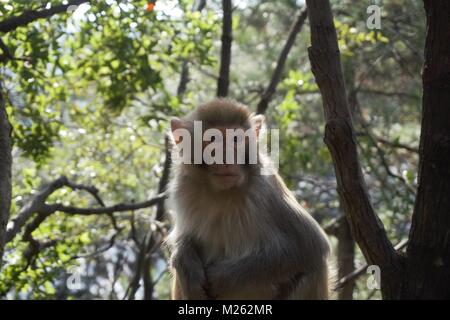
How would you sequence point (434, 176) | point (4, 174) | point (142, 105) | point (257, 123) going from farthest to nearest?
1. point (142, 105)
2. point (257, 123)
3. point (4, 174)
4. point (434, 176)

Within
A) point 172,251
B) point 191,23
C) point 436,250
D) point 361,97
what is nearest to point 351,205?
point 436,250

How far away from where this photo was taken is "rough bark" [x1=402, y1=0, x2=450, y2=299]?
3.25 m

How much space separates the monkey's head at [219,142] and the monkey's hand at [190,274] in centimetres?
47

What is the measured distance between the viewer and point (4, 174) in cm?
369

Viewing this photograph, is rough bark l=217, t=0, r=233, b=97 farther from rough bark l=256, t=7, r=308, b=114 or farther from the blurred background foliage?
rough bark l=256, t=7, r=308, b=114

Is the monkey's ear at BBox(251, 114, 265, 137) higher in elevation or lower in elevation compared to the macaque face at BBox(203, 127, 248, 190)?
higher

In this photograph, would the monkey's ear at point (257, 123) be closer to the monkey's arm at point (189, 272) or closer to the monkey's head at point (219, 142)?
the monkey's head at point (219, 142)

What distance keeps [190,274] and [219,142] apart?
83 centimetres

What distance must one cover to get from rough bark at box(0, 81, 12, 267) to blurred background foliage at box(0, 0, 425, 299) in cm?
96

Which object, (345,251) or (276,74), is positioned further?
(345,251)

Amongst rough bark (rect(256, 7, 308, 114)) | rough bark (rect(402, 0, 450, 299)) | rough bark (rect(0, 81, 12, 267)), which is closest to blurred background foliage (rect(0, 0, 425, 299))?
rough bark (rect(256, 7, 308, 114))

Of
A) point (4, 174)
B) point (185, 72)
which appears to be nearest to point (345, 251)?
point (185, 72)

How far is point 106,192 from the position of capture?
7266 mm

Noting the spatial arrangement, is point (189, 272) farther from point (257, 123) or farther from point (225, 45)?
point (225, 45)
